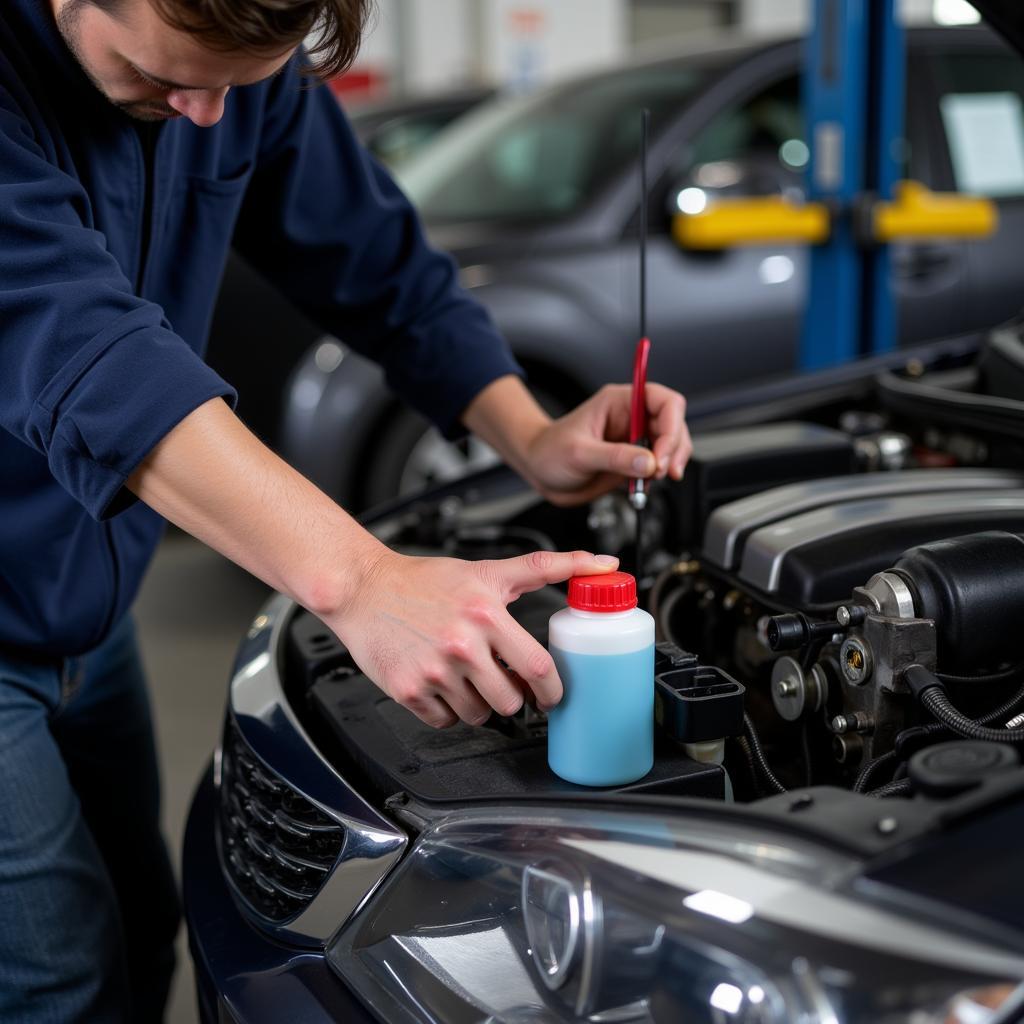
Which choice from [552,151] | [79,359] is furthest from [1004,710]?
[552,151]

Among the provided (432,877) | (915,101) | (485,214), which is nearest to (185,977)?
(432,877)

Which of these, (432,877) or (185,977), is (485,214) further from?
(432,877)

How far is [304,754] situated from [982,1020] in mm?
637

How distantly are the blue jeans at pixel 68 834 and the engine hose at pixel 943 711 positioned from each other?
81 centimetres

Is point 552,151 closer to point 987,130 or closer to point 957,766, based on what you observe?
point 987,130

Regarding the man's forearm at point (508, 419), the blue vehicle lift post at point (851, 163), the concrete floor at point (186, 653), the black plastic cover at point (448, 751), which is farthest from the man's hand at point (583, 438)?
the blue vehicle lift post at point (851, 163)

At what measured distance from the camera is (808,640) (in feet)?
3.38

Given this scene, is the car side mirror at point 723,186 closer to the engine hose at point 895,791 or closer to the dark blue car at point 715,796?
the dark blue car at point 715,796

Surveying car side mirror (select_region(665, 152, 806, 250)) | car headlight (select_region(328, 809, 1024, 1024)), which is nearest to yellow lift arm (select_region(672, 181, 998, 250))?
car side mirror (select_region(665, 152, 806, 250))

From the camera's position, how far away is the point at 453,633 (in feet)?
2.80

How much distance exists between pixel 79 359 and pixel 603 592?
1.40 ft

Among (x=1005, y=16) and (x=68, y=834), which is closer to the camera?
(x=68, y=834)

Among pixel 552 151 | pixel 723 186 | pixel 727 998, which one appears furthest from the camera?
pixel 552 151

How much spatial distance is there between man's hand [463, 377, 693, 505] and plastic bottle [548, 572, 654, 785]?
0.41 m
